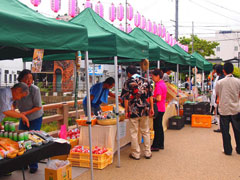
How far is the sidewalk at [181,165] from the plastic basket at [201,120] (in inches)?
84.2

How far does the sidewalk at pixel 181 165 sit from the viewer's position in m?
4.39

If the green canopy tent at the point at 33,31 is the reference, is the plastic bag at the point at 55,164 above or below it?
below

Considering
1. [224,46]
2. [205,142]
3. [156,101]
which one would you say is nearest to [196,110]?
[205,142]

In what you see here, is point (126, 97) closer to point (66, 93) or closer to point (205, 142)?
point (205, 142)

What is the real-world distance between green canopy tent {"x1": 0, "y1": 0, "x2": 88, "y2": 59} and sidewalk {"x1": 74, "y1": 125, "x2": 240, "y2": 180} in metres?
2.28

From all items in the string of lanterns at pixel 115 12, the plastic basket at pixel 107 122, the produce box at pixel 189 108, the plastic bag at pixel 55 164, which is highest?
the string of lanterns at pixel 115 12

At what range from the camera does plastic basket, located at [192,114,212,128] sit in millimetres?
8828

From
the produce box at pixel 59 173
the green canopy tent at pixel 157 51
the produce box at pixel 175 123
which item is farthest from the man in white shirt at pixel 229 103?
the produce box at pixel 59 173

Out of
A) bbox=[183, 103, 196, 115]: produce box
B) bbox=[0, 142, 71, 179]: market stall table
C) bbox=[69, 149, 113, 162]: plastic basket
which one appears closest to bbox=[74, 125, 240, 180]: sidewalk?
bbox=[69, 149, 113, 162]: plastic basket

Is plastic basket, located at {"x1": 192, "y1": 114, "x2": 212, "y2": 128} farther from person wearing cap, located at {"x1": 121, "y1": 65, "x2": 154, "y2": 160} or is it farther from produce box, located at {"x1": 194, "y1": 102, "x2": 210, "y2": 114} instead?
person wearing cap, located at {"x1": 121, "y1": 65, "x2": 154, "y2": 160}

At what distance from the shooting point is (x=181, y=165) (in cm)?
494

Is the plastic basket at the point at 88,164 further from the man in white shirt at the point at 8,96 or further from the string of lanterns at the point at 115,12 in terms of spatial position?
the string of lanterns at the point at 115,12

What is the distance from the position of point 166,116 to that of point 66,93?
4.36m

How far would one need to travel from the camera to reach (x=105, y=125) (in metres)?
5.18
